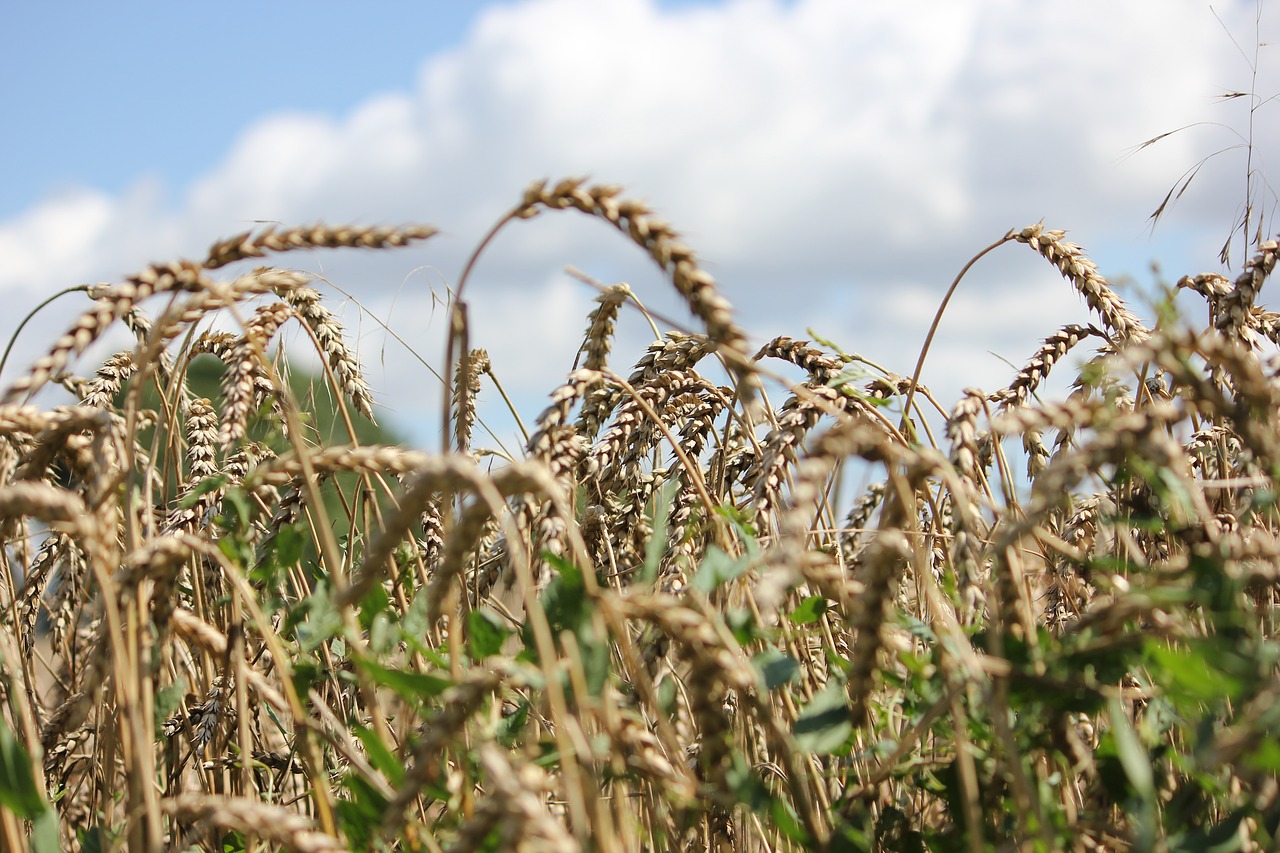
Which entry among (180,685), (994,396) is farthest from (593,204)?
(994,396)

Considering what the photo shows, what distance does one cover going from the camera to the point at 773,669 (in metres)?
1.19

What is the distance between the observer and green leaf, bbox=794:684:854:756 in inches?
45.8

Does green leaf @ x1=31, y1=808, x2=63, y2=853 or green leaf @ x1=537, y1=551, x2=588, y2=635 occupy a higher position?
green leaf @ x1=537, y1=551, x2=588, y2=635

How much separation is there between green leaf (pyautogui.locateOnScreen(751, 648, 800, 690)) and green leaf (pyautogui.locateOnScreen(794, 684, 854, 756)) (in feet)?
0.17

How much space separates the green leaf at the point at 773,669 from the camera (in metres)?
1.17

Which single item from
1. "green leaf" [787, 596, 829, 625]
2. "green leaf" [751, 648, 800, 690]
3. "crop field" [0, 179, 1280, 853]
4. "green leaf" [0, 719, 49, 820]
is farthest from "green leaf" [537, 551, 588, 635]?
"green leaf" [0, 719, 49, 820]

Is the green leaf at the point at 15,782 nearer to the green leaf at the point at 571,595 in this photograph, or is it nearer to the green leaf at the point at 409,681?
the green leaf at the point at 409,681

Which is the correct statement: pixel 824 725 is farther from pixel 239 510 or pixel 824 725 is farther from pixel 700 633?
pixel 239 510

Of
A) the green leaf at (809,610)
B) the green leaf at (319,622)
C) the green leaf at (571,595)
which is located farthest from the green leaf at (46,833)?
the green leaf at (809,610)

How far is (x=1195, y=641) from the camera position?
93 cm

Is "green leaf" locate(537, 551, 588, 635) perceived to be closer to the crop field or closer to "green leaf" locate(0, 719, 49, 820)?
the crop field

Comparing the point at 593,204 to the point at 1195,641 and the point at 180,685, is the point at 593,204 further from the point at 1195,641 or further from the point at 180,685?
the point at 180,685

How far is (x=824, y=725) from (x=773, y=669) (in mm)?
85

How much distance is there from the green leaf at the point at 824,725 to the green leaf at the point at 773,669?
5cm
